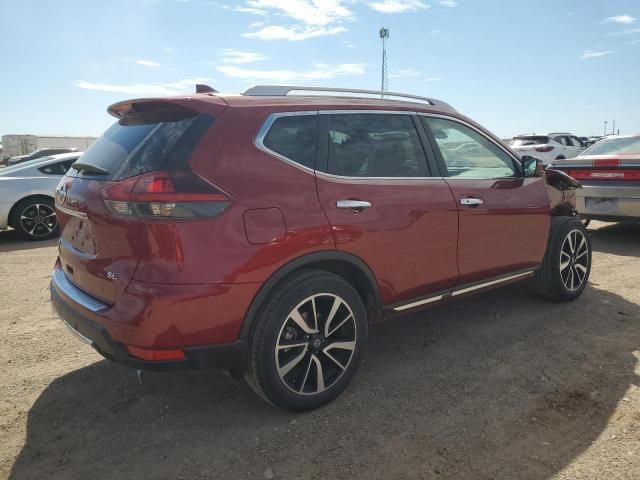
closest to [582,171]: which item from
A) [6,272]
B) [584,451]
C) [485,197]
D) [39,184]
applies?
[485,197]

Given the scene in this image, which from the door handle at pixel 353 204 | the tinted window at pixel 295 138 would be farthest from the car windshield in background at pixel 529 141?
the tinted window at pixel 295 138

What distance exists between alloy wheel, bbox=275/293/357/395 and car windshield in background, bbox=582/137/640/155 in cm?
627

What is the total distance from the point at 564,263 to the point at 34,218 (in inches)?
311

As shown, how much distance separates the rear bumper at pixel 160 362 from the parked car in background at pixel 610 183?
6.11 metres

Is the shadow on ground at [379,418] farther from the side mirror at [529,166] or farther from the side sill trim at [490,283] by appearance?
the side mirror at [529,166]

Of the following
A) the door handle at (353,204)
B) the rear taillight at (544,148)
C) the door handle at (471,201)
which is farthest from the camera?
the rear taillight at (544,148)

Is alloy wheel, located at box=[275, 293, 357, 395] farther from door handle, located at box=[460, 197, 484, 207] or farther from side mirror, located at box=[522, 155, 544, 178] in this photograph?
side mirror, located at box=[522, 155, 544, 178]

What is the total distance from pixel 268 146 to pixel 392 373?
1.74m

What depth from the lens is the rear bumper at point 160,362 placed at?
8.13ft

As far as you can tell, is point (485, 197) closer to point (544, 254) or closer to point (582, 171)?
point (544, 254)

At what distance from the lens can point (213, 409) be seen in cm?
301

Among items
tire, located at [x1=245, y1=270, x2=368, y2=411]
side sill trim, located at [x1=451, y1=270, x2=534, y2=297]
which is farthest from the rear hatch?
side sill trim, located at [x1=451, y1=270, x2=534, y2=297]

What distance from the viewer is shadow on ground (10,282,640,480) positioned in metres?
2.48

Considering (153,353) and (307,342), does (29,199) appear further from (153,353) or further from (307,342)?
(307,342)
